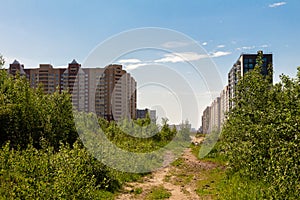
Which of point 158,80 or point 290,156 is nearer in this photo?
point 290,156

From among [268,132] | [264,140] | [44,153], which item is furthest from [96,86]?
[268,132]

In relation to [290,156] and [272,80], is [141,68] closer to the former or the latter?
[272,80]

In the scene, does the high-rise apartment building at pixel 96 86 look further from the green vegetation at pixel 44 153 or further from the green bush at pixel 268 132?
the green bush at pixel 268 132

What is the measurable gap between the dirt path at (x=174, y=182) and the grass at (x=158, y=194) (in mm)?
118

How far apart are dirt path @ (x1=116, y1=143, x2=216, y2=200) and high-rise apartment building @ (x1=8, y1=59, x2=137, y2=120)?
18.5 feet

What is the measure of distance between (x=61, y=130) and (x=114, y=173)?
17.5ft

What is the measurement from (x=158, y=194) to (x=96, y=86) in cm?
2779

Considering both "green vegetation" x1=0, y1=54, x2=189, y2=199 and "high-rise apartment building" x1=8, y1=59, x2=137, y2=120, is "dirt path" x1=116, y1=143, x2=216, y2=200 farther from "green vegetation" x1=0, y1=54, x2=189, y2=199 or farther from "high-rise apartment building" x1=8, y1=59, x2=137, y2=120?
"high-rise apartment building" x1=8, y1=59, x2=137, y2=120

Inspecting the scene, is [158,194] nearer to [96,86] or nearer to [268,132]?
[268,132]

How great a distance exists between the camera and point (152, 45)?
13.8 meters

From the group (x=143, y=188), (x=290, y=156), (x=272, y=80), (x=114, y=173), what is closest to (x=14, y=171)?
(x=114, y=173)

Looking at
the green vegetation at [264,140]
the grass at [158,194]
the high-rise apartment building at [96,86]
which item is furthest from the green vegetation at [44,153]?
the green vegetation at [264,140]

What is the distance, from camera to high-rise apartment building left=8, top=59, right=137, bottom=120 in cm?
2372

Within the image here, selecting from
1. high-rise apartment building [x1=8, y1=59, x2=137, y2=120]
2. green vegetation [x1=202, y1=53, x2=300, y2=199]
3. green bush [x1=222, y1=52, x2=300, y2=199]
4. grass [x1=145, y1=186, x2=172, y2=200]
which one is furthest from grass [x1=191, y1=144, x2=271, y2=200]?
high-rise apartment building [x1=8, y1=59, x2=137, y2=120]
